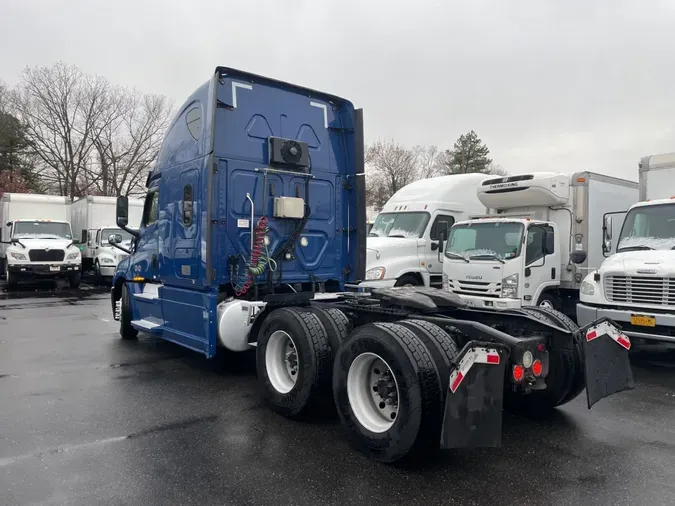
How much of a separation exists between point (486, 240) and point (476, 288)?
0.97 metres

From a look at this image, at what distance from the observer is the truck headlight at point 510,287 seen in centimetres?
963

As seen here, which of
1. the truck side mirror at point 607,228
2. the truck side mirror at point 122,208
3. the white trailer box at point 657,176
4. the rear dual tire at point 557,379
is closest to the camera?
the rear dual tire at point 557,379

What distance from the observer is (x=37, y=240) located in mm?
18188

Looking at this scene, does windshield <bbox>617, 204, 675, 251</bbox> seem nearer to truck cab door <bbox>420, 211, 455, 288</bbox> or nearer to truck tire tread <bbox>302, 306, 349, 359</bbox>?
truck cab door <bbox>420, 211, 455, 288</bbox>

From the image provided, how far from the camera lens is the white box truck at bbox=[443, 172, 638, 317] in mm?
9781

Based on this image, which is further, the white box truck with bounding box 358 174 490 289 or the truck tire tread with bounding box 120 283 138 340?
the white box truck with bounding box 358 174 490 289

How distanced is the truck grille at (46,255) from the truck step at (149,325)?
11.7 meters

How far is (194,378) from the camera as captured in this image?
642 centimetres

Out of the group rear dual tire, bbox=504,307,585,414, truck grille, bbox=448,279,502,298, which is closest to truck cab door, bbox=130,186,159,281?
rear dual tire, bbox=504,307,585,414

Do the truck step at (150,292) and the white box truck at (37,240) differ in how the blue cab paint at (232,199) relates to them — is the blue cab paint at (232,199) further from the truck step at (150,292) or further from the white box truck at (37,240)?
the white box truck at (37,240)

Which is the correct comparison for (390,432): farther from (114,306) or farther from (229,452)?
(114,306)

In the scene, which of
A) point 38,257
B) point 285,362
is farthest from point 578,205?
point 38,257

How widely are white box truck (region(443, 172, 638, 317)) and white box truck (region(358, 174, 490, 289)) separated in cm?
92

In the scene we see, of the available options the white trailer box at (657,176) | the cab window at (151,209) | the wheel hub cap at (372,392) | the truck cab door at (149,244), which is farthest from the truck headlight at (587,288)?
the cab window at (151,209)
